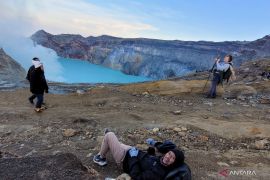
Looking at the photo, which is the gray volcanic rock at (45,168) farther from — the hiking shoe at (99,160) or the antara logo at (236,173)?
the antara logo at (236,173)

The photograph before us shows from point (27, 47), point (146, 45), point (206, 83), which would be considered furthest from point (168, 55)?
point (206, 83)

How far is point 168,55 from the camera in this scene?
213 ft

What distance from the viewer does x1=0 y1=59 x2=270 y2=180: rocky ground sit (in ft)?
21.8

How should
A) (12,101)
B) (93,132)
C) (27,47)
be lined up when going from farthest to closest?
(27,47)
(12,101)
(93,132)

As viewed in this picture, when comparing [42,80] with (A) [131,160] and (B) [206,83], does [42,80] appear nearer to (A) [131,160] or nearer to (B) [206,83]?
(A) [131,160]

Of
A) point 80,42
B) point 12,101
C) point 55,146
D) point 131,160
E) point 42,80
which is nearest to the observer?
point 131,160

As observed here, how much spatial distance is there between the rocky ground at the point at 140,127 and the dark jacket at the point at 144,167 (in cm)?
39

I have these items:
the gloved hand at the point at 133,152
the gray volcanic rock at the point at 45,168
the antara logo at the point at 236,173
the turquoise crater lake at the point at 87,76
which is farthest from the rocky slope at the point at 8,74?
the antara logo at the point at 236,173

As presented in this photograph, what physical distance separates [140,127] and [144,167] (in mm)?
2946

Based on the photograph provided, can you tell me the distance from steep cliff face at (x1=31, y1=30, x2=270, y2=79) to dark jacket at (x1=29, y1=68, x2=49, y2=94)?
47416 millimetres

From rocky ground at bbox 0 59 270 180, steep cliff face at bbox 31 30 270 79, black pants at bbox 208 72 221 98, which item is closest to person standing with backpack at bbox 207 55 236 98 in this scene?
black pants at bbox 208 72 221 98

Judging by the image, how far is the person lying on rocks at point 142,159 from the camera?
216 inches

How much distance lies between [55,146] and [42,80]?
3098mm

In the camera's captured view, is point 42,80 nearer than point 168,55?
Yes
